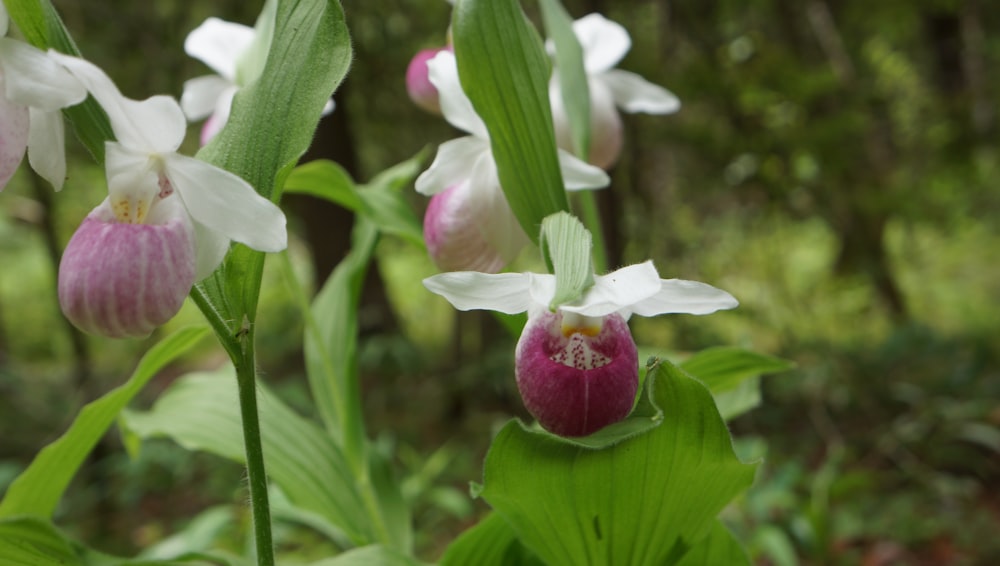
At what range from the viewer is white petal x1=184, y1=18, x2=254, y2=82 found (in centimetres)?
85

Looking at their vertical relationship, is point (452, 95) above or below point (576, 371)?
above

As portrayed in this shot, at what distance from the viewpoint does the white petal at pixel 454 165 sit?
2.26ft

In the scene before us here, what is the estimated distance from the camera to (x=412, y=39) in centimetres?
277

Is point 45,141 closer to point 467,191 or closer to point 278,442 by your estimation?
point 467,191

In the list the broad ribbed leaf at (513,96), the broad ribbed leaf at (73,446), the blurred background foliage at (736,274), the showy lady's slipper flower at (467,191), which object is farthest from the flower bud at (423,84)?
the blurred background foliage at (736,274)

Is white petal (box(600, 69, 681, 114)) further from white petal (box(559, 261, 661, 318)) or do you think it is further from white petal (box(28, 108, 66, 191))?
white petal (box(28, 108, 66, 191))

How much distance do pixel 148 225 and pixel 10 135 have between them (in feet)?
0.31

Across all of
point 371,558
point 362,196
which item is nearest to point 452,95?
point 362,196

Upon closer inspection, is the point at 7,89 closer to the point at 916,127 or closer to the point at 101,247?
the point at 101,247

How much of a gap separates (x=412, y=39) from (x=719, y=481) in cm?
248

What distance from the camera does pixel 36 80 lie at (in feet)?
1.47

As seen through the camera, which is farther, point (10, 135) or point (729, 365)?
point (729, 365)

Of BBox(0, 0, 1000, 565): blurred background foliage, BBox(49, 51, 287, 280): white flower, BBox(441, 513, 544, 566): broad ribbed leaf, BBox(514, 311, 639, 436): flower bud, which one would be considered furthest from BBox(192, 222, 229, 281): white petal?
BBox(0, 0, 1000, 565): blurred background foliage

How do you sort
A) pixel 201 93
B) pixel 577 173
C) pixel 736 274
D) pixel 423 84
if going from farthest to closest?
pixel 736 274
pixel 201 93
pixel 423 84
pixel 577 173
